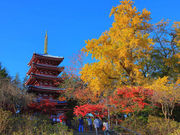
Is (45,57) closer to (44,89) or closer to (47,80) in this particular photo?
(47,80)

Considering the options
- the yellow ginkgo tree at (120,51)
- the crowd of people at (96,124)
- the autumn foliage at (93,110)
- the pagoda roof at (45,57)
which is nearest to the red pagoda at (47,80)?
the pagoda roof at (45,57)

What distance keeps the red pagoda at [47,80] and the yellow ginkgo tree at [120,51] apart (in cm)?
1113

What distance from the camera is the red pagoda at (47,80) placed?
87.3ft

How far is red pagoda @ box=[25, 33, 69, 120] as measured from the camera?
87.3 feet

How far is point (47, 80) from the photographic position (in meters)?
28.6

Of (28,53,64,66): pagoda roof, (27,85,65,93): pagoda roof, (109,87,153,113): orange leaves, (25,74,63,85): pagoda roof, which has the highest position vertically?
(28,53,64,66): pagoda roof

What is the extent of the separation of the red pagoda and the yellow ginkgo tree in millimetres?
11131

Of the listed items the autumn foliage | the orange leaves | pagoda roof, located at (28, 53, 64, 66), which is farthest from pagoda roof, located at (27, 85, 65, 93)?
the orange leaves

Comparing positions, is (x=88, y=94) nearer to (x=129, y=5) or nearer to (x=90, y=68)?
(x=90, y=68)

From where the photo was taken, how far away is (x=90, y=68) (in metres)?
16.2

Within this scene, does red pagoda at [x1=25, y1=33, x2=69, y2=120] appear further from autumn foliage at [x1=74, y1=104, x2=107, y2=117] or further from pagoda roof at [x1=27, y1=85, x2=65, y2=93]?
autumn foliage at [x1=74, y1=104, x2=107, y2=117]

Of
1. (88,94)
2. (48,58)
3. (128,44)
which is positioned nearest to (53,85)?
(48,58)

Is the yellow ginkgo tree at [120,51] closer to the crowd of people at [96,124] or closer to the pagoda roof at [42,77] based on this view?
the crowd of people at [96,124]

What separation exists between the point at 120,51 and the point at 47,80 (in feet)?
50.0
